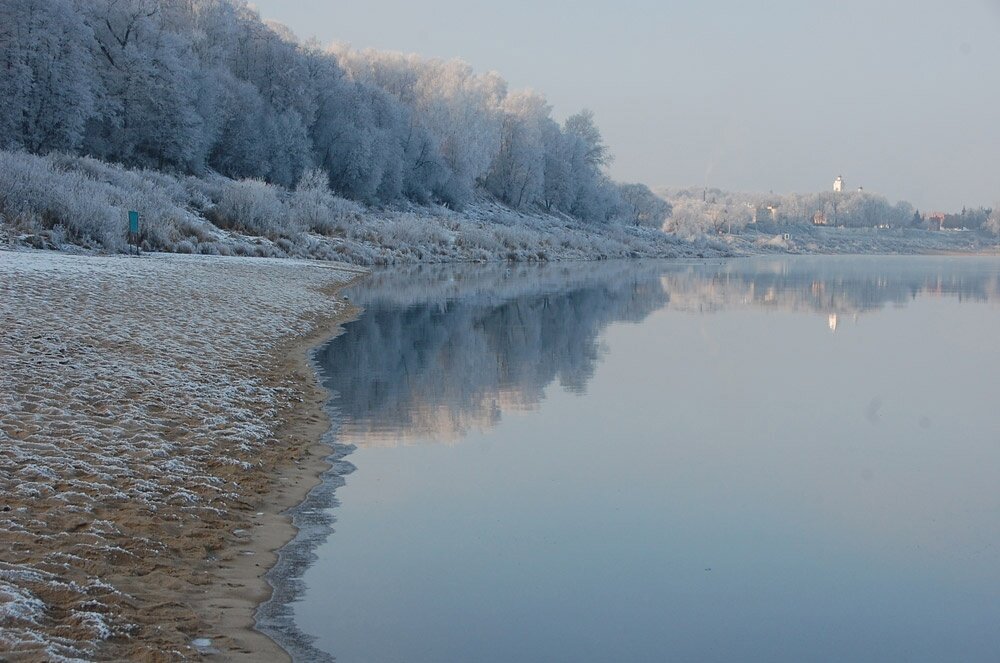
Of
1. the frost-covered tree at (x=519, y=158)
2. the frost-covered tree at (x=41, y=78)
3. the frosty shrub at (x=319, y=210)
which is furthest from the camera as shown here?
the frost-covered tree at (x=519, y=158)

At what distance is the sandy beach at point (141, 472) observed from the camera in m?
4.81

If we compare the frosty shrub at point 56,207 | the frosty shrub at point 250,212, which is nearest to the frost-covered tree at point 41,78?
the frosty shrub at point 250,212

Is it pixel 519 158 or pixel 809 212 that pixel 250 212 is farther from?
pixel 809 212

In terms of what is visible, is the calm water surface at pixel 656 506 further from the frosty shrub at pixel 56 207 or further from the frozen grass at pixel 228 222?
the frozen grass at pixel 228 222

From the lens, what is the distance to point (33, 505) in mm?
6121

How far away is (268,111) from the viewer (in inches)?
2446

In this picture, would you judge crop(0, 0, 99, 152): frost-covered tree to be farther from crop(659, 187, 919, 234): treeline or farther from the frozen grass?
crop(659, 187, 919, 234): treeline

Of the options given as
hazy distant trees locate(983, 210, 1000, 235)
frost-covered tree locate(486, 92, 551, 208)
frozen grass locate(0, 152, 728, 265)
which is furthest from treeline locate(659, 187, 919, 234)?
frozen grass locate(0, 152, 728, 265)

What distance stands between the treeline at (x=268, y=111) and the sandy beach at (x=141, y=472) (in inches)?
1279

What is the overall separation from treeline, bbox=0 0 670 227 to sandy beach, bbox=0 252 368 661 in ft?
107

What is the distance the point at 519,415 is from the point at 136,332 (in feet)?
17.9

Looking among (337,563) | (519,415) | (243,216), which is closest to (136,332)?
(519,415)

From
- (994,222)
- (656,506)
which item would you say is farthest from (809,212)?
(656,506)

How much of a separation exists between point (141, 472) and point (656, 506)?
3915 mm
